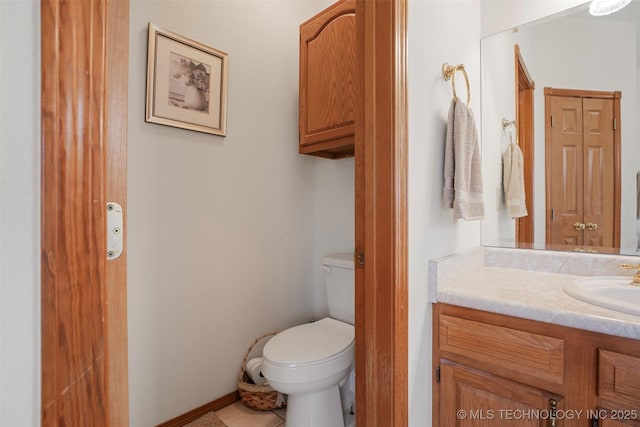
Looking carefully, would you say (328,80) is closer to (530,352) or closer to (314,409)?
(530,352)

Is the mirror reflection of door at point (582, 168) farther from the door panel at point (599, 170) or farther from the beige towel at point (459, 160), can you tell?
the beige towel at point (459, 160)

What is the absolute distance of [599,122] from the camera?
1.35m

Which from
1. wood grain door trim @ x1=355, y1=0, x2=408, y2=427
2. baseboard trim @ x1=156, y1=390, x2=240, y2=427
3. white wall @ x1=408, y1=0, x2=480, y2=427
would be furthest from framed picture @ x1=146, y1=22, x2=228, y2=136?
baseboard trim @ x1=156, y1=390, x2=240, y2=427

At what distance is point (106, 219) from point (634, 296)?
5.06 feet

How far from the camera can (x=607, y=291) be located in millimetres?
1120

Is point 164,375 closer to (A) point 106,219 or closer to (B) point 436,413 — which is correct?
(B) point 436,413

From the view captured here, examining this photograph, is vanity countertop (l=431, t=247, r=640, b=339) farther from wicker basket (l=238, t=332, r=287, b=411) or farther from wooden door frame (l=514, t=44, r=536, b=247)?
wicker basket (l=238, t=332, r=287, b=411)

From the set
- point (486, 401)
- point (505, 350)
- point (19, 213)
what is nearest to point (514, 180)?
point (505, 350)

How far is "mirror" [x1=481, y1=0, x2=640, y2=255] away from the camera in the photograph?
128 centimetres

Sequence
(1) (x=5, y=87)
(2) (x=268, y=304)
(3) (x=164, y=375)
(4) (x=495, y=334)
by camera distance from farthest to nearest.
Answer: (2) (x=268, y=304) → (3) (x=164, y=375) → (4) (x=495, y=334) → (1) (x=5, y=87)

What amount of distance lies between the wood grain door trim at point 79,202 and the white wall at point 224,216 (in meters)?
1.10

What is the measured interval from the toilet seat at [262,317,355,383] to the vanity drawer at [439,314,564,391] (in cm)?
51

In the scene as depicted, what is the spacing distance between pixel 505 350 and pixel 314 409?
885 mm

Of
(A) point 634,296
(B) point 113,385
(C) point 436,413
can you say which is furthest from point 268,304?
(A) point 634,296
